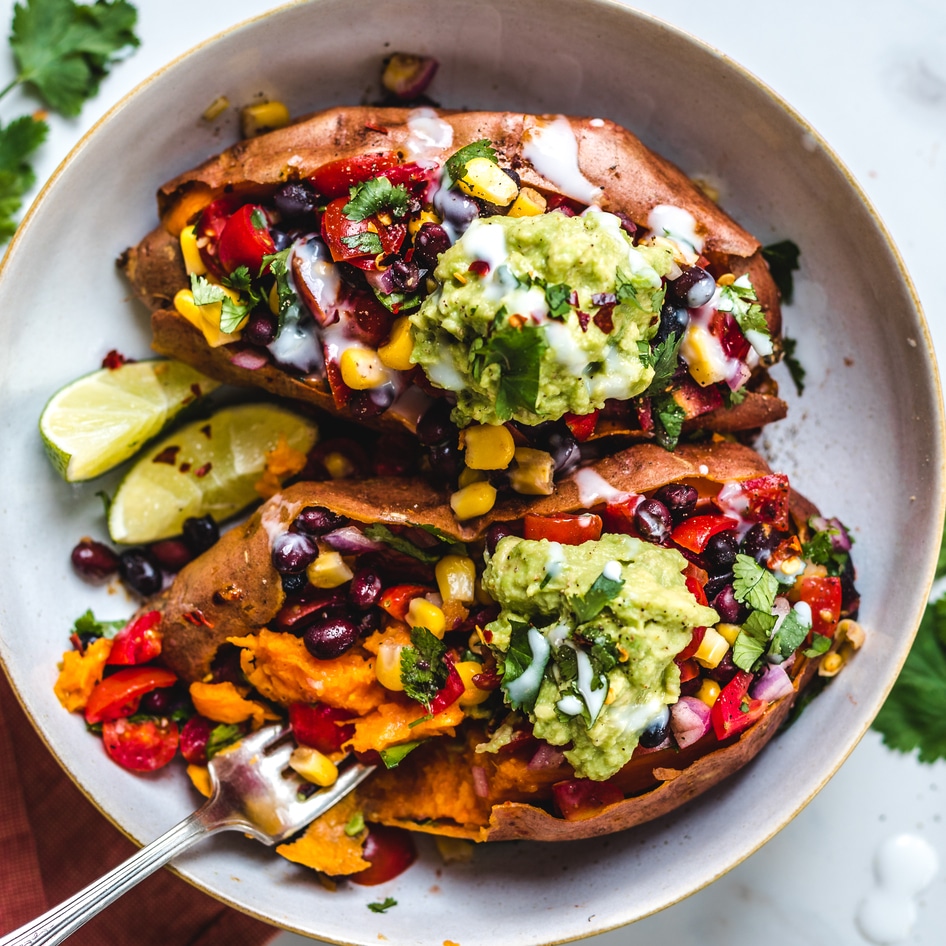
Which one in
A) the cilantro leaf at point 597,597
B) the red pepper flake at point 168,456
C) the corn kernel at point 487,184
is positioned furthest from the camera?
the red pepper flake at point 168,456

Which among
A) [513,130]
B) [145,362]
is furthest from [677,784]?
[145,362]

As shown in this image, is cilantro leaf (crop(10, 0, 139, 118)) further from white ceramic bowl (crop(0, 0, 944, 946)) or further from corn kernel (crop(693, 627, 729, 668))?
corn kernel (crop(693, 627, 729, 668))

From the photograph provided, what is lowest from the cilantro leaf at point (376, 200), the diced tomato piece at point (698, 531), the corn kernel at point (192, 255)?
the diced tomato piece at point (698, 531)

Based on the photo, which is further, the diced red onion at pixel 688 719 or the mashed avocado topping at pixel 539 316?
the diced red onion at pixel 688 719

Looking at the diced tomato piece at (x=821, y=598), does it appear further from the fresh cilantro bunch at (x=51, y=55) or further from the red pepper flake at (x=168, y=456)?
the fresh cilantro bunch at (x=51, y=55)

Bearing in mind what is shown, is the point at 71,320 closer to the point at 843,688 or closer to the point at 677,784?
the point at 677,784

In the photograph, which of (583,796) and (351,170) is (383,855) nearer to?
(583,796)

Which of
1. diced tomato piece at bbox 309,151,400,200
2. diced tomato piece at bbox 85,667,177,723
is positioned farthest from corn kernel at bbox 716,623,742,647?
diced tomato piece at bbox 85,667,177,723

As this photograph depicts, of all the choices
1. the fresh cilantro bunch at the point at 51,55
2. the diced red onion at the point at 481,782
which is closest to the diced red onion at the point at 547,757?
the diced red onion at the point at 481,782
